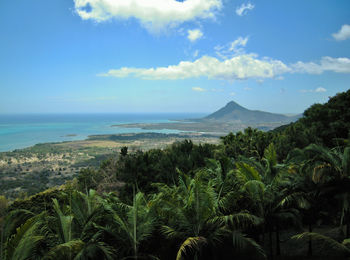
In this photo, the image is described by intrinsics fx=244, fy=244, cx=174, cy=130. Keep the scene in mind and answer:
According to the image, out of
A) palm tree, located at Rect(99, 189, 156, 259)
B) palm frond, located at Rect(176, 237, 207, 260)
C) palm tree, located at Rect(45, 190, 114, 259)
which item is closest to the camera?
palm tree, located at Rect(45, 190, 114, 259)

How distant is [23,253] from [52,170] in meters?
69.6

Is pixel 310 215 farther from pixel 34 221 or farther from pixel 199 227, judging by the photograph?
pixel 34 221

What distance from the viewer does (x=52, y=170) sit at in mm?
66312

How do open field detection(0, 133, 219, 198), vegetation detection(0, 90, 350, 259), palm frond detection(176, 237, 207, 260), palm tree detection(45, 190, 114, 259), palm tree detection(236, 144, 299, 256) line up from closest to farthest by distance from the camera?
1. palm tree detection(45, 190, 114, 259)
2. palm frond detection(176, 237, 207, 260)
3. vegetation detection(0, 90, 350, 259)
4. palm tree detection(236, 144, 299, 256)
5. open field detection(0, 133, 219, 198)

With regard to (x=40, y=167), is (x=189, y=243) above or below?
above

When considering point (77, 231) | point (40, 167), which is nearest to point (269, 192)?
point (77, 231)

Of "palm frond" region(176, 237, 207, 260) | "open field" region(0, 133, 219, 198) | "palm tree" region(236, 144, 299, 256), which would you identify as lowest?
"open field" region(0, 133, 219, 198)

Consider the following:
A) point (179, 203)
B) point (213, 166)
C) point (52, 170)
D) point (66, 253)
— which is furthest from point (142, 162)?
point (52, 170)

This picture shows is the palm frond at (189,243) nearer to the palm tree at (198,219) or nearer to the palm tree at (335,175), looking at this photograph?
the palm tree at (198,219)

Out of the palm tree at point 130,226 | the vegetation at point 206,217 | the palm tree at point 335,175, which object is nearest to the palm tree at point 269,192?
the vegetation at point 206,217

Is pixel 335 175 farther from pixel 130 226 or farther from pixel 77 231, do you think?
pixel 77 231

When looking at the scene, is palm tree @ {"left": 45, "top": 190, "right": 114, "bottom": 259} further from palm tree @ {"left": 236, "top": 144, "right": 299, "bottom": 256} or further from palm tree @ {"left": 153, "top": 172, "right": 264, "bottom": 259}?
palm tree @ {"left": 236, "top": 144, "right": 299, "bottom": 256}

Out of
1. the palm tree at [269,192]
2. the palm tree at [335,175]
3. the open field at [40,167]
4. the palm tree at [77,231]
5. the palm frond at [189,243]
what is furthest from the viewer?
the open field at [40,167]

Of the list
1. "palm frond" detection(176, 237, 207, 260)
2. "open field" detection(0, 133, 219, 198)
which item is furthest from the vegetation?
"open field" detection(0, 133, 219, 198)
